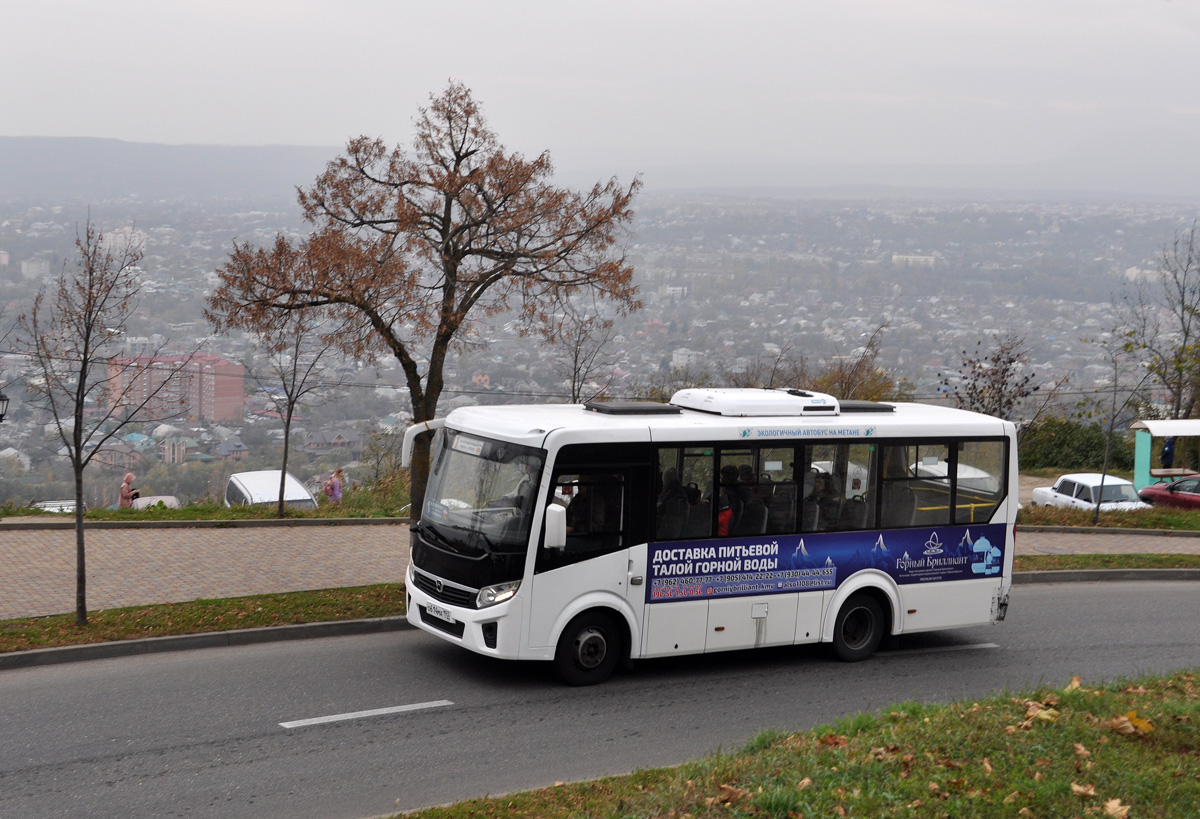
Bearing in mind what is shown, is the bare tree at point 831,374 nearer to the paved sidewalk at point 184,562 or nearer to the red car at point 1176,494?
the red car at point 1176,494

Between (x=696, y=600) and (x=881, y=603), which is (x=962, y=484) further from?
(x=696, y=600)

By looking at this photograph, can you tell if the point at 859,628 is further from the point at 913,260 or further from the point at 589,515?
the point at 913,260

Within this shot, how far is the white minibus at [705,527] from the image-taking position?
32.1 ft

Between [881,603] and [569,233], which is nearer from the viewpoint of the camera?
[881,603]

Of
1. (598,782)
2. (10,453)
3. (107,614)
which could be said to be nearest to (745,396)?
(598,782)

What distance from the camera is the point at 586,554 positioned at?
32.6 feet

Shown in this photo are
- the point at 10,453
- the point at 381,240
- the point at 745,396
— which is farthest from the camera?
the point at 10,453

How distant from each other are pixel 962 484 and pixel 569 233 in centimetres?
670

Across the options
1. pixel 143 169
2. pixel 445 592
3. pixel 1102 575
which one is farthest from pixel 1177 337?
pixel 143 169

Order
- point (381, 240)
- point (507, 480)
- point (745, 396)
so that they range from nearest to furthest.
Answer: point (507, 480), point (745, 396), point (381, 240)

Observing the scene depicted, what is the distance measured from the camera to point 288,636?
11617 mm

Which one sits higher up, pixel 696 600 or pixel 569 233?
pixel 569 233

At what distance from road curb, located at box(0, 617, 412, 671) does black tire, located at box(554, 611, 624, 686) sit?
2.85 meters

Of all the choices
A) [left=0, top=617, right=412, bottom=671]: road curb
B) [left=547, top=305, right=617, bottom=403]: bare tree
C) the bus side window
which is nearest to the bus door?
the bus side window
